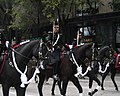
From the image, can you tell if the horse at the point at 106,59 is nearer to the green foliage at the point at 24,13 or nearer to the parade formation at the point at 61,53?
the parade formation at the point at 61,53

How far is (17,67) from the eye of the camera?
8297 millimetres

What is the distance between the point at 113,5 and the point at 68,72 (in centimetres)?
1420

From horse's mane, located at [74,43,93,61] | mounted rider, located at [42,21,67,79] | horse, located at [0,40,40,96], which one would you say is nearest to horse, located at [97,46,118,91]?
horse's mane, located at [74,43,93,61]

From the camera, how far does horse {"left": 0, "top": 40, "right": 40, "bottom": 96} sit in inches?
328

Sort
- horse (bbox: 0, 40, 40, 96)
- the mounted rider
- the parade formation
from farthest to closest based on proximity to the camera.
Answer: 1. the mounted rider
2. the parade formation
3. horse (bbox: 0, 40, 40, 96)

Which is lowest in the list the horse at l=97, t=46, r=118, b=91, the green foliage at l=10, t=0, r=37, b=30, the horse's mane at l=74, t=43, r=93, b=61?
the horse at l=97, t=46, r=118, b=91

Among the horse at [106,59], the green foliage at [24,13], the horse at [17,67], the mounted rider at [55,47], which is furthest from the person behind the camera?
the green foliage at [24,13]

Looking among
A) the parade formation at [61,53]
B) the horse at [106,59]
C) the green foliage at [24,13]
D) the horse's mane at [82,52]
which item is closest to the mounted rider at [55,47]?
the parade formation at [61,53]

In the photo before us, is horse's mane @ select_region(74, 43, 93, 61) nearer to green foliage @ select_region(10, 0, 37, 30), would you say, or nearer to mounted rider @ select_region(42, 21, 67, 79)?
mounted rider @ select_region(42, 21, 67, 79)

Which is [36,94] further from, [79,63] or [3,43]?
[3,43]

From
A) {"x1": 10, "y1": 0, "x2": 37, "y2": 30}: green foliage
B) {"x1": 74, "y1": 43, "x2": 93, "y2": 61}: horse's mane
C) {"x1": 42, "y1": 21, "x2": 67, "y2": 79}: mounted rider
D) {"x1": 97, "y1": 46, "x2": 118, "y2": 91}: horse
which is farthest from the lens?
{"x1": 10, "y1": 0, "x2": 37, "y2": 30}: green foliage

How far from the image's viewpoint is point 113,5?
80.2 feet

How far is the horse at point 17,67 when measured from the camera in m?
8.34

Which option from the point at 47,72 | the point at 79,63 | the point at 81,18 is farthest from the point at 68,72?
the point at 81,18
